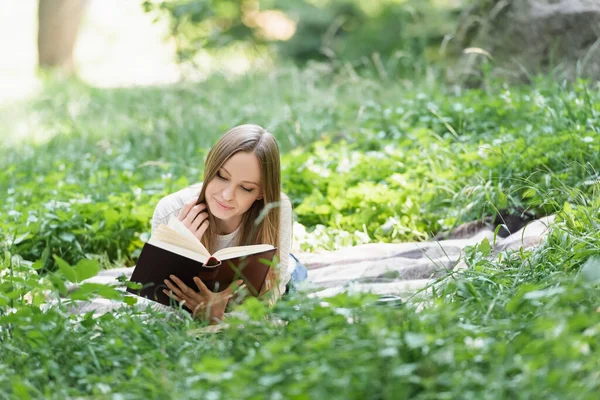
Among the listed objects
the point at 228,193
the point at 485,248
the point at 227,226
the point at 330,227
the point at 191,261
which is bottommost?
the point at 330,227

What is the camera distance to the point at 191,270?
287 centimetres

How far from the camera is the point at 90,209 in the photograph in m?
4.43

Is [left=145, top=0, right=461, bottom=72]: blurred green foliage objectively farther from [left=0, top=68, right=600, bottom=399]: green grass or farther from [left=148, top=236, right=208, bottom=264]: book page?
[left=148, top=236, right=208, bottom=264]: book page

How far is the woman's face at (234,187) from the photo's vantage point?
328 cm

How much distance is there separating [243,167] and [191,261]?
598 millimetres

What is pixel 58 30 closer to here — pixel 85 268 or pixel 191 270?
pixel 191 270

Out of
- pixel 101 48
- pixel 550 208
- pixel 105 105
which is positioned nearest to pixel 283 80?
pixel 105 105

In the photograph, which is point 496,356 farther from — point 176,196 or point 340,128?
point 340,128

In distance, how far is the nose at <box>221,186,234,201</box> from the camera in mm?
3250

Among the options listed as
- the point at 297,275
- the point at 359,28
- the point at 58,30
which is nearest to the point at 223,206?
the point at 297,275

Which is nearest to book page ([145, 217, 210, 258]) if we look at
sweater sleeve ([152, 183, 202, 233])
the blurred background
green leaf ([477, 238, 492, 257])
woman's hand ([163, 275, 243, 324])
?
woman's hand ([163, 275, 243, 324])

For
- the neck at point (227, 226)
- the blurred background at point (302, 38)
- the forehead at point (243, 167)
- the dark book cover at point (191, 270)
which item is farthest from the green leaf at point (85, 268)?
the blurred background at point (302, 38)

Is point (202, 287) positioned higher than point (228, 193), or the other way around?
point (228, 193)

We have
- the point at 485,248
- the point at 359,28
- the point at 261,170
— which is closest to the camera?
the point at 485,248
